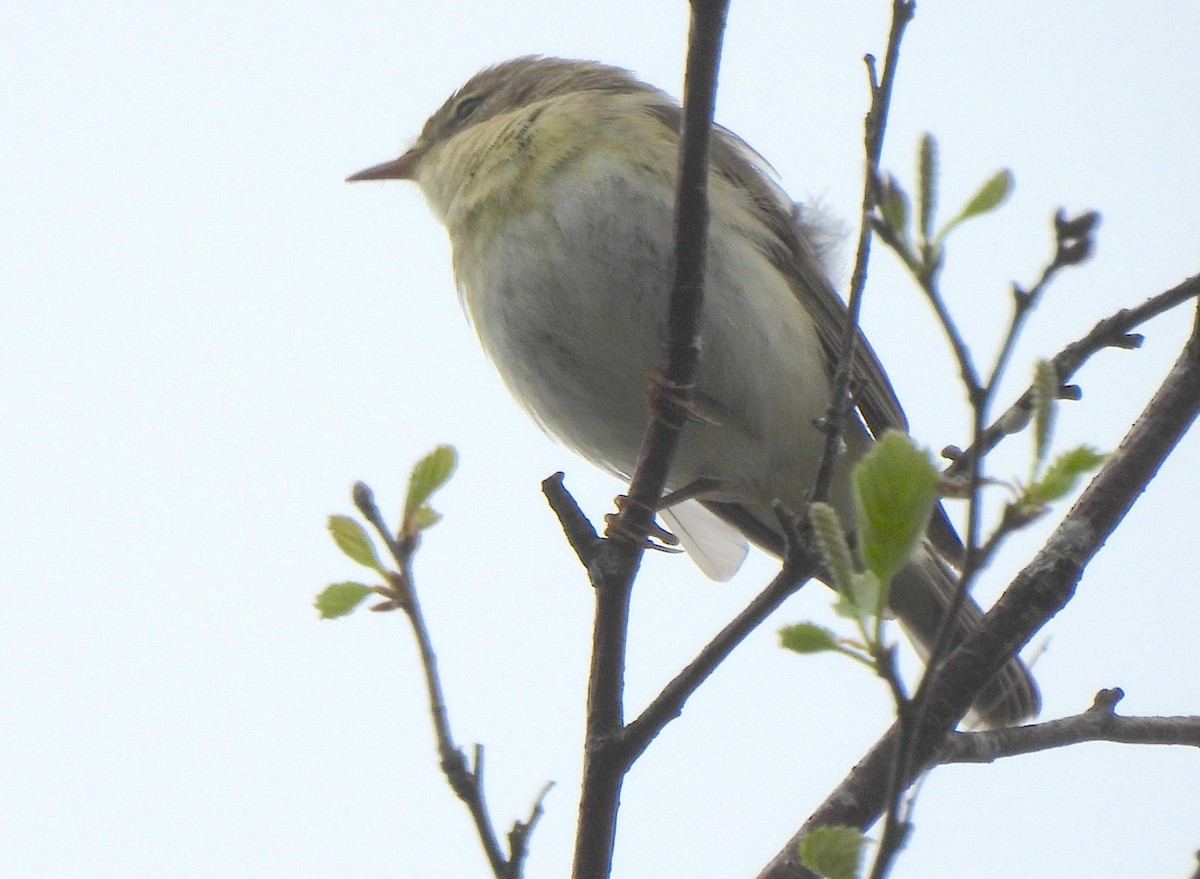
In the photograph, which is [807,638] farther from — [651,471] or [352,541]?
[651,471]

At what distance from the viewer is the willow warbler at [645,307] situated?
3.77 meters

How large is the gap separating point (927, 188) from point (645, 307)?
2297mm

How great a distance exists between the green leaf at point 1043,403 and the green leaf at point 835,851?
1.56 ft

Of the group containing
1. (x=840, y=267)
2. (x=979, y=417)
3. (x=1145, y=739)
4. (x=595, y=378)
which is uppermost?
(x=840, y=267)

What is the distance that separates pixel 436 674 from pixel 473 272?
2.53 m

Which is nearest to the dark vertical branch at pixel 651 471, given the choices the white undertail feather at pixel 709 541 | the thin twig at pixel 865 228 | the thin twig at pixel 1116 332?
the thin twig at pixel 865 228

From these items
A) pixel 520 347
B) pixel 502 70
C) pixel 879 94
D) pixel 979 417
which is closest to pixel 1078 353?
pixel 879 94

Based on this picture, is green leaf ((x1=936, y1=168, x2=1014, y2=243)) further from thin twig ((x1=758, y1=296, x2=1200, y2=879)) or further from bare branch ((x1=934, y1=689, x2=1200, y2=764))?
bare branch ((x1=934, y1=689, x2=1200, y2=764))

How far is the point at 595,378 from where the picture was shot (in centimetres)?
396

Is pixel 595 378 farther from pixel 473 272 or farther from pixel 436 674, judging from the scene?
pixel 436 674

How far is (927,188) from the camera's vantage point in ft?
4.79

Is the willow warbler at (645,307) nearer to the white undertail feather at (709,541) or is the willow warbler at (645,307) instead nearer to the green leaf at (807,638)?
the white undertail feather at (709,541)

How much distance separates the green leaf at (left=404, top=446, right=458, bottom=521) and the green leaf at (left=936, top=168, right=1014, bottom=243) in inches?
30.7

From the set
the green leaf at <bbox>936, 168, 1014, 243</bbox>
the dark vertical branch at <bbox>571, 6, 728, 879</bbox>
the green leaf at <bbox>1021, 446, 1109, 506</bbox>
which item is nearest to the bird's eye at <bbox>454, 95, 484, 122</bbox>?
the dark vertical branch at <bbox>571, 6, 728, 879</bbox>
